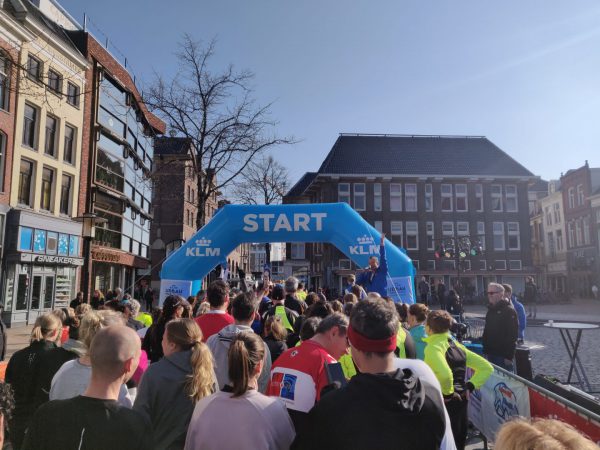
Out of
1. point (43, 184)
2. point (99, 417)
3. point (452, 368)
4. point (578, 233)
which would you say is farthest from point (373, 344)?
point (578, 233)

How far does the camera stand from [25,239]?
59.8ft

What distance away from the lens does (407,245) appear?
135 feet

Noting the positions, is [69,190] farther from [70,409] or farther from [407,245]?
[407,245]

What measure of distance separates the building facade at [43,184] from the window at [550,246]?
51262mm

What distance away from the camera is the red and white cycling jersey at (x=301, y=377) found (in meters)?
2.96

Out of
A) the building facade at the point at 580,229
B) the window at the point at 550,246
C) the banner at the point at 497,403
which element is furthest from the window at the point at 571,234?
the banner at the point at 497,403

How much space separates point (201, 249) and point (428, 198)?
34.1 m

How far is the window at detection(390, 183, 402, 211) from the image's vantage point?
136 ft

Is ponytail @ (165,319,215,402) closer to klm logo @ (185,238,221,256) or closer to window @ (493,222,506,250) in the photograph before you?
klm logo @ (185,238,221,256)

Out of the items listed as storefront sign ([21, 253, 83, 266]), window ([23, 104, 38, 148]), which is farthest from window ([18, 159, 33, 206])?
storefront sign ([21, 253, 83, 266])

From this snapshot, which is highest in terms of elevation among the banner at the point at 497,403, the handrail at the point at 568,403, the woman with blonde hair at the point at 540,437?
the woman with blonde hair at the point at 540,437

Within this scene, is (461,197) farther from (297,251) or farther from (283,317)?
(283,317)

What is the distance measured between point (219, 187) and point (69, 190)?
8.50 metres

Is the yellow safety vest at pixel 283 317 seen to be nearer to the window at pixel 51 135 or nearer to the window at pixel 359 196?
the window at pixel 51 135
